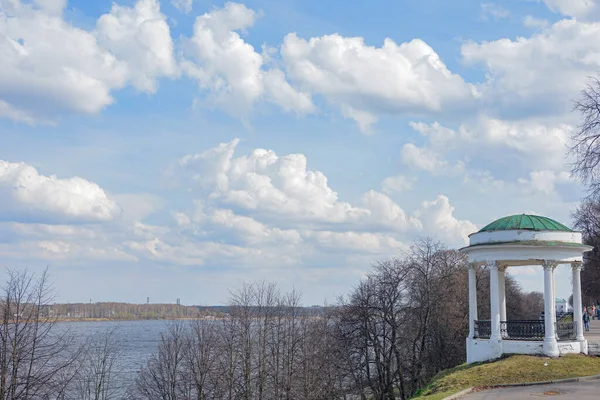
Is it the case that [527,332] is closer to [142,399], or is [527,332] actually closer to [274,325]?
[274,325]

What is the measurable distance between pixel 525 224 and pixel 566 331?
182 inches

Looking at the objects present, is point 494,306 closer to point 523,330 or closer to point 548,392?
point 523,330

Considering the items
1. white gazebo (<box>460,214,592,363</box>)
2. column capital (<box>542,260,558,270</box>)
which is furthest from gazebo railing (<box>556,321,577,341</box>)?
column capital (<box>542,260,558,270</box>)

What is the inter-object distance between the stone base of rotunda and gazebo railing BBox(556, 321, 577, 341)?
37cm

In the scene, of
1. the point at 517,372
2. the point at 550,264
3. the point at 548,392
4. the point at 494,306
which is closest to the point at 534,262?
the point at 550,264

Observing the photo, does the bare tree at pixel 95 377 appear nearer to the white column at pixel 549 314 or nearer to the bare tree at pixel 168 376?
the bare tree at pixel 168 376

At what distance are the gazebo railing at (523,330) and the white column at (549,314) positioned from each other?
52 cm

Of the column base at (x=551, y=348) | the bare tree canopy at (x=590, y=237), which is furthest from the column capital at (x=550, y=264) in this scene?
the bare tree canopy at (x=590, y=237)

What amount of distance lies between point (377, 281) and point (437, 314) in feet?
15.6

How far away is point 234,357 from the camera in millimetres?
43969

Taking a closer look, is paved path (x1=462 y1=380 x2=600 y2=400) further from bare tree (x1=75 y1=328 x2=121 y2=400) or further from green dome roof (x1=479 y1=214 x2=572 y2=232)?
bare tree (x1=75 y1=328 x2=121 y2=400)

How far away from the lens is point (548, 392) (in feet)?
69.3

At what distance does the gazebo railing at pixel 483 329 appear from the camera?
29234mm

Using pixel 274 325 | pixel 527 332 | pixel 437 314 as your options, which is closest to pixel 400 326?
pixel 437 314
